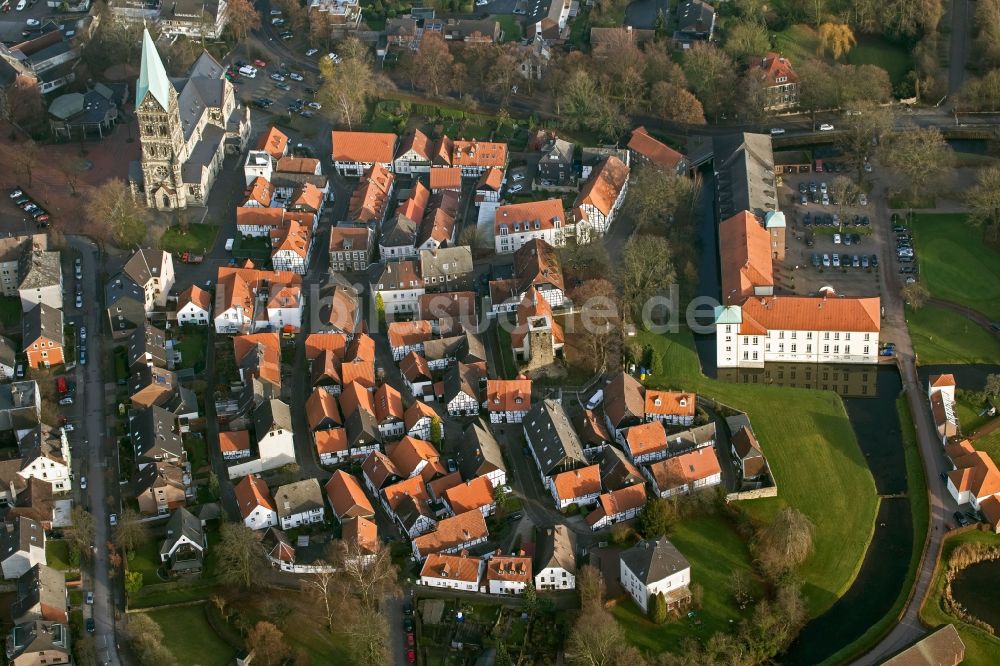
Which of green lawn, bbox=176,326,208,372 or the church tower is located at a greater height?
the church tower

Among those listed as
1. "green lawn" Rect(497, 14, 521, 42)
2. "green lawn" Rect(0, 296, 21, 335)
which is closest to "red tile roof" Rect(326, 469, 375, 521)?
"green lawn" Rect(0, 296, 21, 335)

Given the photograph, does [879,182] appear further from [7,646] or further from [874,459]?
[7,646]

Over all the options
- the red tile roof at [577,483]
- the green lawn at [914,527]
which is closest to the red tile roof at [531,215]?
the red tile roof at [577,483]

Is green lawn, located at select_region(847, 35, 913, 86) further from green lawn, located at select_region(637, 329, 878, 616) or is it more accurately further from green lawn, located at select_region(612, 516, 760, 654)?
green lawn, located at select_region(612, 516, 760, 654)

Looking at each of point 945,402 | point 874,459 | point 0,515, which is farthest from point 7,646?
point 945,402

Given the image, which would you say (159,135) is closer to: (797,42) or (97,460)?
(97,460)

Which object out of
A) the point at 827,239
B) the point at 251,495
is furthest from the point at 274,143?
the point at 827,239
